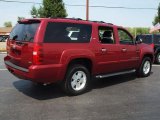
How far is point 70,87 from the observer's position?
23.0 ft

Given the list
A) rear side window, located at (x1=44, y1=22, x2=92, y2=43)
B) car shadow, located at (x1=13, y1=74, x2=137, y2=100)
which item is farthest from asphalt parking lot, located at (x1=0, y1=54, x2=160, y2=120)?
rear side window, located at (x1=44, y1=22, x2=92, y2=43)

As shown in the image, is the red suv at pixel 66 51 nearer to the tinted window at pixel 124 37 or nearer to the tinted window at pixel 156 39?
the tinted window at pixel 124 37

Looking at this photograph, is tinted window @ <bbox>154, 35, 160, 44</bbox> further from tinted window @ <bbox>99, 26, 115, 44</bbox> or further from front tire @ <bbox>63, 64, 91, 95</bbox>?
front tire @ <bbox>63, 64, 91, 95</bbox>

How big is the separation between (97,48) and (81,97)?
1403mm

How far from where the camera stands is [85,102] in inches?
255

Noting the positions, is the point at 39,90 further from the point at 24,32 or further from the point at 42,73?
the point at 24,32

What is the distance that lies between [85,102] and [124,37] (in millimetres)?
3105

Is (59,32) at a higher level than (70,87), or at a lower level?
higher

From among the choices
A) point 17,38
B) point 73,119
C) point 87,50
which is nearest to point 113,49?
point 87,50

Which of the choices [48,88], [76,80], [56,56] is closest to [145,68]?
[76,80]

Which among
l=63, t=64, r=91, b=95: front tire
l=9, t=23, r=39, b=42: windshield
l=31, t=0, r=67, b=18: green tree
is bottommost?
l=63, t=64, r=91, b=95: front tire

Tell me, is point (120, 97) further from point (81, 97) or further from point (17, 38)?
point (17, 38)

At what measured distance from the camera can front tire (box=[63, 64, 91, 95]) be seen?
6.94 m

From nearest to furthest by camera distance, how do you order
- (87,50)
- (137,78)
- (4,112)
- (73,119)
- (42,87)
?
1. (73,119)
2. (4,112)
3. (87,50)
4. (42,87)
5. (137,78)
